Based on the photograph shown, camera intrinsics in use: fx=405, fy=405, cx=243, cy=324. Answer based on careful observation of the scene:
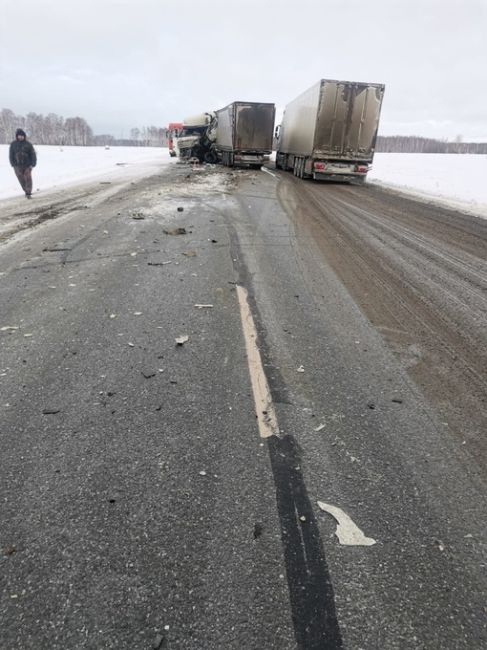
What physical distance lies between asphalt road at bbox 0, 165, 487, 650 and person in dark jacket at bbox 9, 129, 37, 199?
8.47 metres

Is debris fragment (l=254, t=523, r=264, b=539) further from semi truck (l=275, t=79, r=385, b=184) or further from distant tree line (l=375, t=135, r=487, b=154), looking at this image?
distant tree line (l=375, t=135, r=487, b=154)

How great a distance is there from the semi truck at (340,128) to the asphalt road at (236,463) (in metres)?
13.6

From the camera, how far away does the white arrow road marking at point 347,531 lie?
200 centimetres

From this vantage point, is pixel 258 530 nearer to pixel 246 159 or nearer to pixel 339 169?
pixel 339 169

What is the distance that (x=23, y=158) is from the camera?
12.5m

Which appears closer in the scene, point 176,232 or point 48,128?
point 176,232

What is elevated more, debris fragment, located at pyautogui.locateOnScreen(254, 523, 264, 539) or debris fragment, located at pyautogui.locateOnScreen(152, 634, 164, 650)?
debris fragment, located at pyautogui.locateOnScreen(254, 523, 264, 539)

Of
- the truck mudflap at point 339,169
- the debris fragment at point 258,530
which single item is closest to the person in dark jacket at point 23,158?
the truck mudflap at point 339,169

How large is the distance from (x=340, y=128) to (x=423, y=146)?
172008 mm

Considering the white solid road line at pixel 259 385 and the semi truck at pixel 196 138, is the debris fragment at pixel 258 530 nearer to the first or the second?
the white solid road line at pixel 259 385

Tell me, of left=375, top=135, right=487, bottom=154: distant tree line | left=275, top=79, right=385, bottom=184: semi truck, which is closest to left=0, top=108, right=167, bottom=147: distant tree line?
left=375, top=135, right=487, bottom=154: distant tree line

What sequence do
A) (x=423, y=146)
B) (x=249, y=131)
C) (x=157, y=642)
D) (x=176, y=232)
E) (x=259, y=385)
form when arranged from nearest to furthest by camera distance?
(x=157, y=642) < (x=259, y=385) < (x=176, y=232) < (x=249, y=131) < (x=423, y=146)

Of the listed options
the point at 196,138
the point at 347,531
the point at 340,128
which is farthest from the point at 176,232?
the point at 196,138

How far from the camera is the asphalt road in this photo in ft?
5.52
